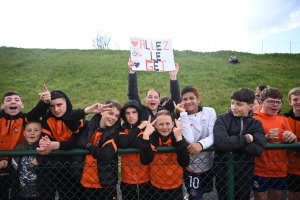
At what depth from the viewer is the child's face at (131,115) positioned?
10.3 ft

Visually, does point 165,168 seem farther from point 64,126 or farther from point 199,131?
point 64,126

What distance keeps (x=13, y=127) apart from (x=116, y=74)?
16.2m

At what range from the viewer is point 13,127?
10.4 ft

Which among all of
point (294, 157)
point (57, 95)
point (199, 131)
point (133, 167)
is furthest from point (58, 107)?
point (294, 157)

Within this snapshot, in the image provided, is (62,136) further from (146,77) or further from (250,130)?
(146,77)

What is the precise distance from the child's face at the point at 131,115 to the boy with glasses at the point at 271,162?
1530mm

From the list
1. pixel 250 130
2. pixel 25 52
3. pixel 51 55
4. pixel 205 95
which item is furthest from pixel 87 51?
pixel 250 130

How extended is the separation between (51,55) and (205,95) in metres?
16.4

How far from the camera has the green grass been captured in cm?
1556

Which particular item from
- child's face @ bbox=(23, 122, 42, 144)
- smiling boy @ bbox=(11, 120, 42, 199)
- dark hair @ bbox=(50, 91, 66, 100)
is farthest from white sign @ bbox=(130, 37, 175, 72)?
smiling boy @ bbox=(11, 120, 42, 199)

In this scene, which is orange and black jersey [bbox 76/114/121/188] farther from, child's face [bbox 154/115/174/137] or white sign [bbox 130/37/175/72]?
white sign [bbox 130/37/175/72]

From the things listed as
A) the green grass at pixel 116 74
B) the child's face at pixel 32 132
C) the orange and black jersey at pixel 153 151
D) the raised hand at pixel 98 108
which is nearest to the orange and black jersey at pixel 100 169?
the raised hand at pixel 98 108

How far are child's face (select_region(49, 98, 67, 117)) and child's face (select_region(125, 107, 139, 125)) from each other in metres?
0.79

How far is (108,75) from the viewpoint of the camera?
19109mm
